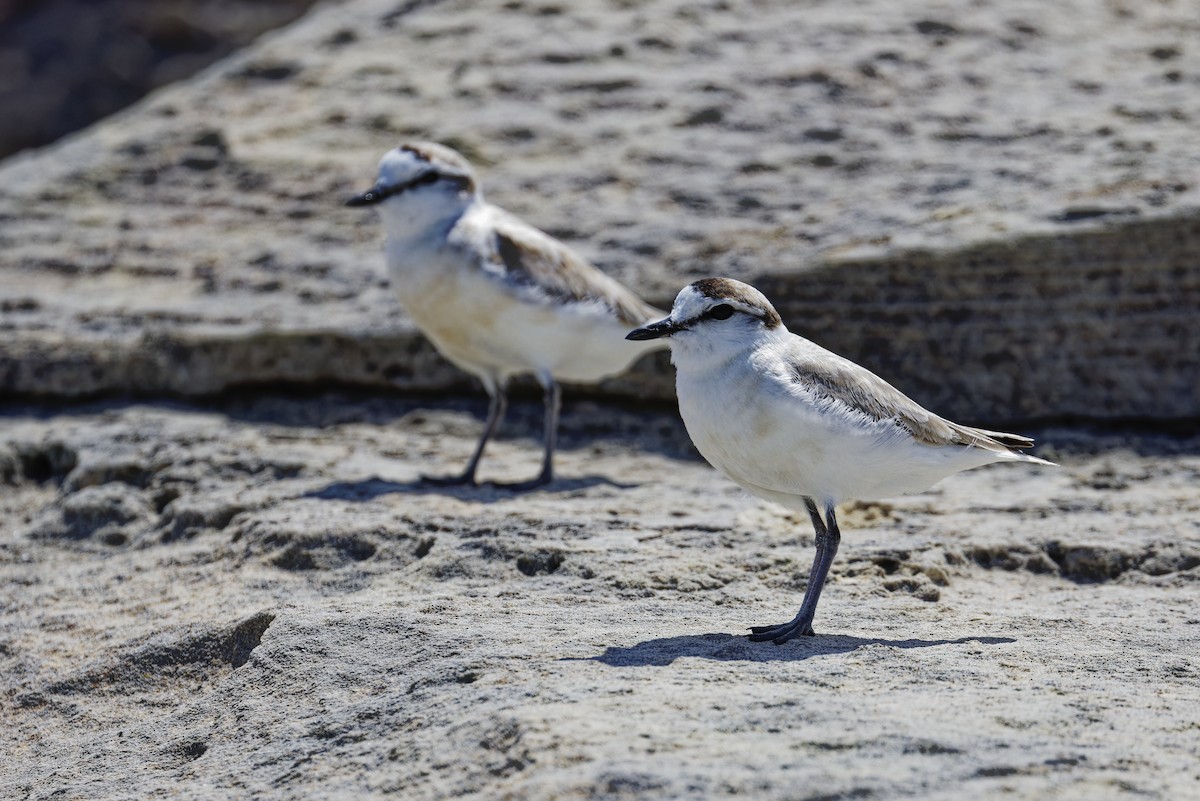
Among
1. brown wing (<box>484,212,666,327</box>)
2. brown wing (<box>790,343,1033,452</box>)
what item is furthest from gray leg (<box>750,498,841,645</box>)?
brown wing (<box>484,212,666,327</box>)

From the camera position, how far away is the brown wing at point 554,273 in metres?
7.93

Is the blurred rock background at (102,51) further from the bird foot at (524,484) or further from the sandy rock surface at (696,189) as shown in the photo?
the bird foot at (524,484)

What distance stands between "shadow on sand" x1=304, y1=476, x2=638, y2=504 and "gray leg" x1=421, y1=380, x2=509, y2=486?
0.04m

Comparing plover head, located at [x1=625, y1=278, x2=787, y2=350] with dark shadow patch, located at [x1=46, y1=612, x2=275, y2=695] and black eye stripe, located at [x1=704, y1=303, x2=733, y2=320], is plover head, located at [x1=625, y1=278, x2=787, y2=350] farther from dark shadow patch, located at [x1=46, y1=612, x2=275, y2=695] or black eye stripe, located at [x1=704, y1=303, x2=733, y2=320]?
dark shadow patch, located at [x1=46, y1=612, x2=275, y2=695]

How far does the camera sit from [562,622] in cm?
535

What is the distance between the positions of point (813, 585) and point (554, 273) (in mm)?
3260

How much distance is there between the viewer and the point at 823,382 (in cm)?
533

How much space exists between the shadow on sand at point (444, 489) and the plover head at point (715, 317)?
2.05 metres

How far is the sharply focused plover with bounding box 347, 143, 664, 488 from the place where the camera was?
25.8ft

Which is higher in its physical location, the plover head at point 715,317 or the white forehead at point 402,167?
the white forehead at point 402,167

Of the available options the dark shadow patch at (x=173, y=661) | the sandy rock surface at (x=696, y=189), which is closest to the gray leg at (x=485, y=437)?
the sandy rock surface at (x=696, y=189)

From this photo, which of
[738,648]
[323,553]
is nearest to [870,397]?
[738,648]

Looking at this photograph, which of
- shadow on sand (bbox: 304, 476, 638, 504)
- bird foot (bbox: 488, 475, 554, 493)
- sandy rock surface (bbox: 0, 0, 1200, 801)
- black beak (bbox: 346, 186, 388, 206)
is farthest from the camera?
black beak (bbox: 346, 186, 388, 206)

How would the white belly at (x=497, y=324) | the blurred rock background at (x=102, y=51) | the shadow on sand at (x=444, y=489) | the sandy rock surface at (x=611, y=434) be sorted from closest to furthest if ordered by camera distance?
the sandy rock surface at (x=611, y=434)
the shadow on sand at (x=444, y=489)
the white belly at (x=497, y=324)
the blurred rock background at (x=102, y=51)
